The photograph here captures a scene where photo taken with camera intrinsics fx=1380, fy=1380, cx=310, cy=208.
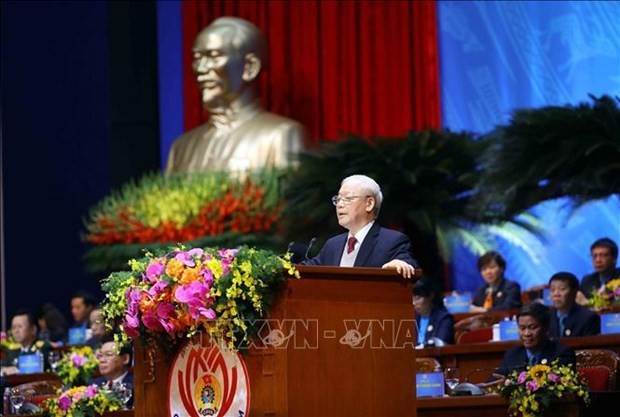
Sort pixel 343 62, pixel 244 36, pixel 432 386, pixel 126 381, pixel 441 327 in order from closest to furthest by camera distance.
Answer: pixel 432 386 < pixel 126 381 < pixel 441 327 < pixel 244 36 < pixel 343 62

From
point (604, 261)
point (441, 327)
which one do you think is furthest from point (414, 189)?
point (441, 327)

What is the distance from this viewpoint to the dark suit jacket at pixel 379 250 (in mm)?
4855

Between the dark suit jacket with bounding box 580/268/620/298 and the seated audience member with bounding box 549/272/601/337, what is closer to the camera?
the seated audience member with bounding box 549/272/601/337

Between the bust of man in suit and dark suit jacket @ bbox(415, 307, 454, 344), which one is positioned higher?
the bust of man in suit

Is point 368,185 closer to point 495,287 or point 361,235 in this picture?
point 361,235

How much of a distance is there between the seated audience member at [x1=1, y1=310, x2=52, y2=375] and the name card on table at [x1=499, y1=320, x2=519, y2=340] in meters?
2.98

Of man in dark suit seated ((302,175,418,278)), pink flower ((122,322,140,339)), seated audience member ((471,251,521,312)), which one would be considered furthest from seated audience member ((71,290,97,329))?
pink flower ((122,322,140,339))

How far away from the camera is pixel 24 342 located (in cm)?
915

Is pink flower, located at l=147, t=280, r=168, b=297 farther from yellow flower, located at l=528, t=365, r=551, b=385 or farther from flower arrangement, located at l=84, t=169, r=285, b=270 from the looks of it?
flower arrangement, located at l=84, t=169, r=285, b=270

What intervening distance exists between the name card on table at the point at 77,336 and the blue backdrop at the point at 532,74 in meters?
2.77

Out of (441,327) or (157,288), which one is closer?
(157,288)

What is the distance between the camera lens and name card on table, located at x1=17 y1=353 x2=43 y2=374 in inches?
324

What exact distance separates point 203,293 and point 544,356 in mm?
2169

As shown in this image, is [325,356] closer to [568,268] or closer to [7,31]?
[568,268]
